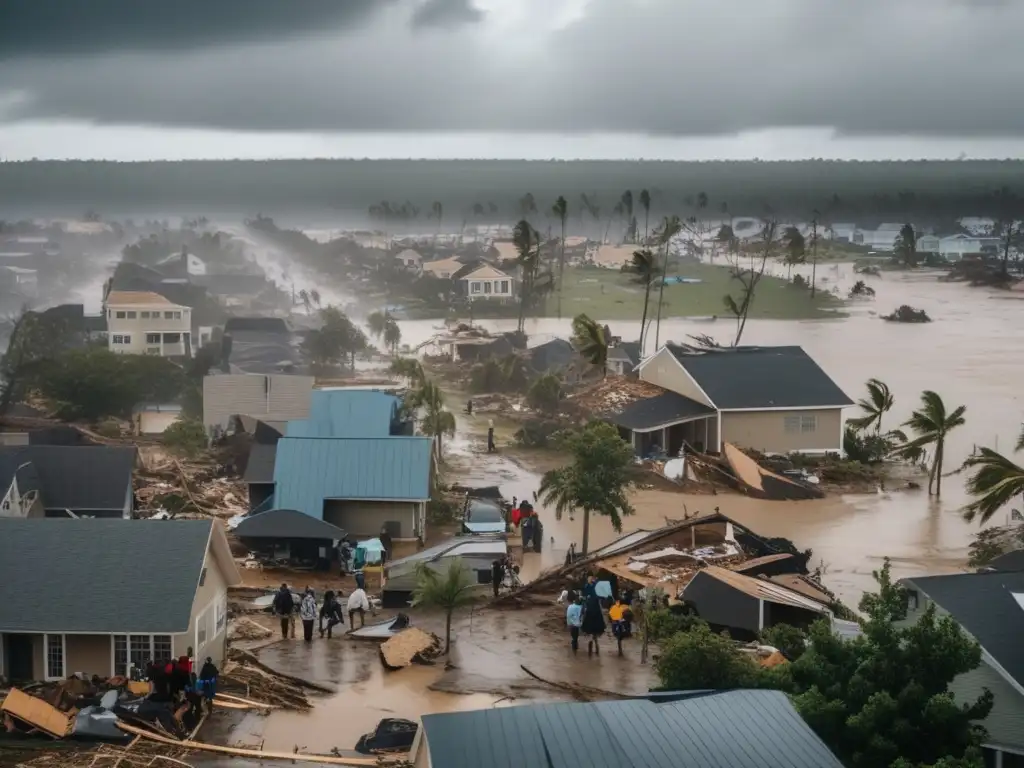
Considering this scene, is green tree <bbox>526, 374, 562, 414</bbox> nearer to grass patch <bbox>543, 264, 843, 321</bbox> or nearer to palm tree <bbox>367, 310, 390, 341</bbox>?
palm tree <bbox>367, 310, 390, 341</bbox>

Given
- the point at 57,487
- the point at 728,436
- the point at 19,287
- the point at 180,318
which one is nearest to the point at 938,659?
the point at 57,487

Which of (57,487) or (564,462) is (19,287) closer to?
(564,462)

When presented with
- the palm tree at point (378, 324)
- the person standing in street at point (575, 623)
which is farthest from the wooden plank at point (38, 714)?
the palm tree at point (378, 324)

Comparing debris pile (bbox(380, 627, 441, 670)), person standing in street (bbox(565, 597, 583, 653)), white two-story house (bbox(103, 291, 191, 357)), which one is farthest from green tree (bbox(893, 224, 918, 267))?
debris pile (bbox(380, 627, 441, 670))

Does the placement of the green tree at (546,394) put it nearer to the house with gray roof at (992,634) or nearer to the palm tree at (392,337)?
the palm tree at (392,337)

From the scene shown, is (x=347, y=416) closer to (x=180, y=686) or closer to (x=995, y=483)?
(x=995, y=483)
